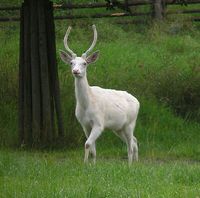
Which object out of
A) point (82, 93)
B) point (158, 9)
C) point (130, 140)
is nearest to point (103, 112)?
point (82, 93)

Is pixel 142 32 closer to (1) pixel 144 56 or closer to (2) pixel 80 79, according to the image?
(1) pixel 144 56

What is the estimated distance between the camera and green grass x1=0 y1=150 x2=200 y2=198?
8516 mm

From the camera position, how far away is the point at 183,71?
62.9 feet

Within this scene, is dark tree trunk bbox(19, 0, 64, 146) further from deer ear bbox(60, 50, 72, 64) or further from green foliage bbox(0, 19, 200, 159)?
deer ear bbox(60, 50, 72, 64)

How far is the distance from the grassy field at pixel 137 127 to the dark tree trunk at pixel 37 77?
374 mm

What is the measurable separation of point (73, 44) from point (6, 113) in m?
5.62

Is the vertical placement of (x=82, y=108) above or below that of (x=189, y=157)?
above

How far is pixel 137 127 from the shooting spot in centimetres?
1662

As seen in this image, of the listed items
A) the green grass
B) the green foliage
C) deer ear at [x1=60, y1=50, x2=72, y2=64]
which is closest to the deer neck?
deer ear at [x1=60, y1=50, x2=72, y2=64]

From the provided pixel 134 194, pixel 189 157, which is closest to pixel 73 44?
pixel 189 157

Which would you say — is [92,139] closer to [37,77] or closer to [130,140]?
[130,140]

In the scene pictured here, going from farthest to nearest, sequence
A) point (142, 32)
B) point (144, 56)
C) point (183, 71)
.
A: point (142, 32)
point (144, 56)
point (183, 71)

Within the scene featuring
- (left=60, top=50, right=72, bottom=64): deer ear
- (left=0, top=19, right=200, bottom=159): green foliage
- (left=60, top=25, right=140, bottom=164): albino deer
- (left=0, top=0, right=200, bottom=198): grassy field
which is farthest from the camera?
(left=0, top=19, right=200, bottom=159): green foliage

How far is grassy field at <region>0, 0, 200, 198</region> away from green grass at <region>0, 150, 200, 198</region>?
0.01 meters
